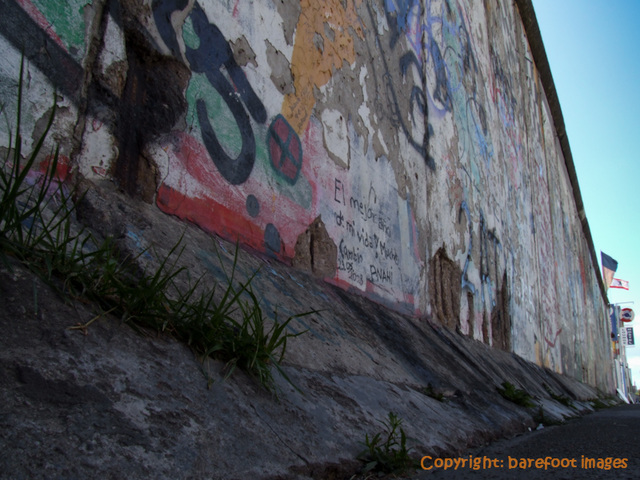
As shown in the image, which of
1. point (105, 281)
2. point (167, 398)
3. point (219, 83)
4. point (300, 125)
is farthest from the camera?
point (300, 125)

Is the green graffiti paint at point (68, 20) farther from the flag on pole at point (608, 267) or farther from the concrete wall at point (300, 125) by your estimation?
the flag on pole at point (608, 267)

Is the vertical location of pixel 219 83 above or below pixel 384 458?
above

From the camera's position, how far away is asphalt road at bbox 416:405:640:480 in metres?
1.17

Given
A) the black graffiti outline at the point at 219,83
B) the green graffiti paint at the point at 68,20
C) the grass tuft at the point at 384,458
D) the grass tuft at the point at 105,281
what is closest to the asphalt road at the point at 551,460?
the grass tuft at the point at 384,458

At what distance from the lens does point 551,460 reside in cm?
138

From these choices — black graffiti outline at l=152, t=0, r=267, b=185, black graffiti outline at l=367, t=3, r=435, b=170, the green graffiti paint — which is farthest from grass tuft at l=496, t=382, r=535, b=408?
the green graffiti paint

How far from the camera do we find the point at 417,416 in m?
1.56

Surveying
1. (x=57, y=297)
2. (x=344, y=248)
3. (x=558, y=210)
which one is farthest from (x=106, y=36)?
(x=558, y=210)

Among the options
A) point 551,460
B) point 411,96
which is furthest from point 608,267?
point 551,460

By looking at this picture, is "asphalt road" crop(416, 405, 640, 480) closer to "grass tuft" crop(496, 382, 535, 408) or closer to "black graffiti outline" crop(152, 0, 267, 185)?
"grass tuft" crop(496, 382, 535, 408)

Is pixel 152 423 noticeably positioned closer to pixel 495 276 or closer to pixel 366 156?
pixel 366 156

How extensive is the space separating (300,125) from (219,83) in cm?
52

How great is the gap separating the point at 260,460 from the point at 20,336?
427 mm

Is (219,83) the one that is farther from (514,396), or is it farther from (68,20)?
(514,396)
